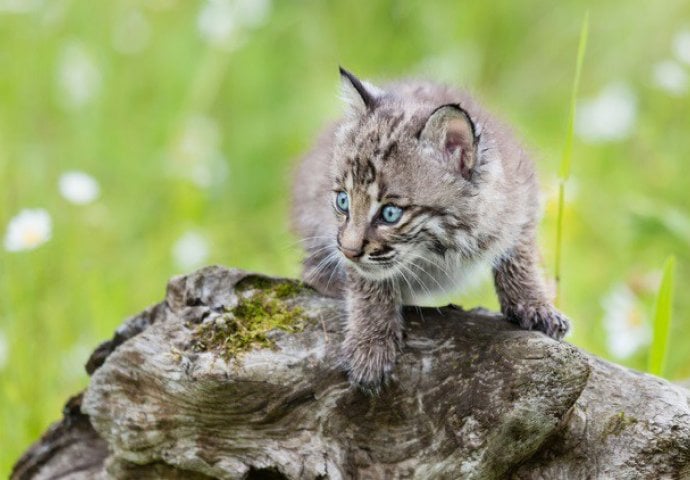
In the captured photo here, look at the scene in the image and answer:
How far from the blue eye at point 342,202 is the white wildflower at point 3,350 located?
85.7 inches

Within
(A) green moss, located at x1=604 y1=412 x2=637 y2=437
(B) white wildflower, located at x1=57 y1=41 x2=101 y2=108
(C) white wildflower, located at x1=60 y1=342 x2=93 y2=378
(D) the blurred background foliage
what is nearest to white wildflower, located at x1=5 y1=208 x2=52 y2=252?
(D) the blurred background foliage

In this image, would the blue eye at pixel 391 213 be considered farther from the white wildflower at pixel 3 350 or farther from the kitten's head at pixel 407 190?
the white wildflower at pixel 3 350

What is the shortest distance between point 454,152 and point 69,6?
5768 millimetres

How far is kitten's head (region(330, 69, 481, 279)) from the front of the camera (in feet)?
12.8

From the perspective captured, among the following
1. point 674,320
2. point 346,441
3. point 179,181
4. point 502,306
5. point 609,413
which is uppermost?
point 179,181

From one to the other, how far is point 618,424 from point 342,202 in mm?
1395

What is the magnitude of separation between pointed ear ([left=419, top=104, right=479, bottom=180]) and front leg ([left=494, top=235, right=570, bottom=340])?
0.58 meters

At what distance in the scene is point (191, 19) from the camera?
8.91 meters

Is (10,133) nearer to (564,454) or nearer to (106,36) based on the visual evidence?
(106,36)

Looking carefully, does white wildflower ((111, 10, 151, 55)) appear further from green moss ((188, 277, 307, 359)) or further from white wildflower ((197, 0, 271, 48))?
green moss ((188, 277, 307, 359))

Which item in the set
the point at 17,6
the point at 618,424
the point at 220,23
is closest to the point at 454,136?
the point at 618,424

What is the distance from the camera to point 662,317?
415 centimetres

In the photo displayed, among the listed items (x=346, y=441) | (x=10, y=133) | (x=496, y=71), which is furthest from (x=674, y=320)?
(x=10, y=133)

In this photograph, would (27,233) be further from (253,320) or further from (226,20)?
(226,20)
